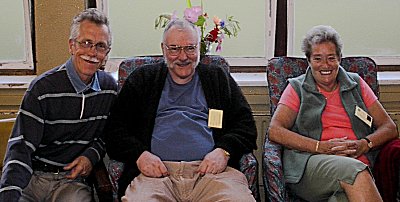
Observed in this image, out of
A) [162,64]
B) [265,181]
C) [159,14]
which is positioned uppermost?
[159,14]

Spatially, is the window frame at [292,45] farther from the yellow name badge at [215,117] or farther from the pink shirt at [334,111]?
the yellow name badge at [215,117]

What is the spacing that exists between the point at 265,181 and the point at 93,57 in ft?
3.24

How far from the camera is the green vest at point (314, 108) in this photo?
9.27 ft

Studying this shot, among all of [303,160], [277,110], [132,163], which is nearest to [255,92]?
[277,110]

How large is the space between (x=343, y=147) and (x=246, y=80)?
1042mm

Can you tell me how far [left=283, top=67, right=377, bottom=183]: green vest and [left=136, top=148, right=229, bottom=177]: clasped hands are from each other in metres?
0.35

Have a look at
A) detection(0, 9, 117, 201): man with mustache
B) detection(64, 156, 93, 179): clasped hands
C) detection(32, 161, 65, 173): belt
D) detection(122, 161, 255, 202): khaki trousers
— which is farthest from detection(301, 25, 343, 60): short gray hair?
detection(32, 161, 65, 173): belt

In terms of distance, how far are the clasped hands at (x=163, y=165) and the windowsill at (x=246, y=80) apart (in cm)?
101

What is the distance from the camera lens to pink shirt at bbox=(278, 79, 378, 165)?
2.86 m

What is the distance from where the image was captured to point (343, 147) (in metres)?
2.72

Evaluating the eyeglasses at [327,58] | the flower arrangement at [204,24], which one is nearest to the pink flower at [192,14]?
the flower arrangement at [204,24]

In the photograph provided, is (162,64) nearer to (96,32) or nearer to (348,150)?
(96,32)

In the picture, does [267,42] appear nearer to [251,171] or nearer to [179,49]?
[179,49]

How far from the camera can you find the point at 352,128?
288 centimetres
